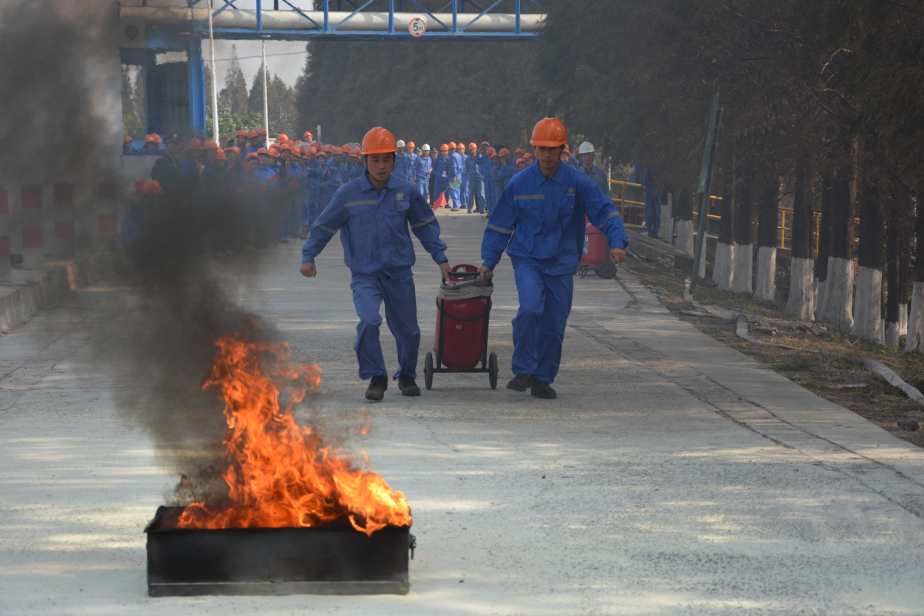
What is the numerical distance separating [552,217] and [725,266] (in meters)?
16.2

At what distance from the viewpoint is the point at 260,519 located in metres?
4.02

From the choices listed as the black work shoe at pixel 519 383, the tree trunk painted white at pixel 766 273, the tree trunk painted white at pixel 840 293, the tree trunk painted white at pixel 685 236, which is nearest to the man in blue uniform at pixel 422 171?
the tree trunk painted white at pixel 685 236

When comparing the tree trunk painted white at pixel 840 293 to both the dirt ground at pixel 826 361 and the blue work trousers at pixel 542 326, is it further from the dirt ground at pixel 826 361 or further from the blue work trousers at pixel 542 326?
the blue work trousers at pixel 542 326

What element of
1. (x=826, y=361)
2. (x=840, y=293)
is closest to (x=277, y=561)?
(x=826, y=361)

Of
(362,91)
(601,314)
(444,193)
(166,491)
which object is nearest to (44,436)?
(166,491)

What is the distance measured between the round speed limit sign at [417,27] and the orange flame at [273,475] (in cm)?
3551

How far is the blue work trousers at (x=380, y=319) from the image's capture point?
25.2 ft

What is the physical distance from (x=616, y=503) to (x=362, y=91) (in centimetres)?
7043

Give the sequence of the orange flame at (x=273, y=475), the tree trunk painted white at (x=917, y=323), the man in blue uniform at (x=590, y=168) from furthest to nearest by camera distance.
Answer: the man in blue uniform at (x=590, y=168)
the tree trunk painted white at (x=917, y=323)
the orange flame at (x=273, y=475)

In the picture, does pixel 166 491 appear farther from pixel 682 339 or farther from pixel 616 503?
pixel 682 339

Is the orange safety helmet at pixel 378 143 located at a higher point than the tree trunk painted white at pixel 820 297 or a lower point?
higher

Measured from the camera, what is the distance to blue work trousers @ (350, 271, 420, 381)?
7684 millimetres

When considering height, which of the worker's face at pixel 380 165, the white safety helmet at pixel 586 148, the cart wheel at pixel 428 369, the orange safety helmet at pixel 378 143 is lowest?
the cart wheel at pixel 428 369

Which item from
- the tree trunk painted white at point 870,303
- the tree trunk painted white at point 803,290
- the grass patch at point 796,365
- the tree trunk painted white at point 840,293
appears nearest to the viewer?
the grass patch at point 796,365
